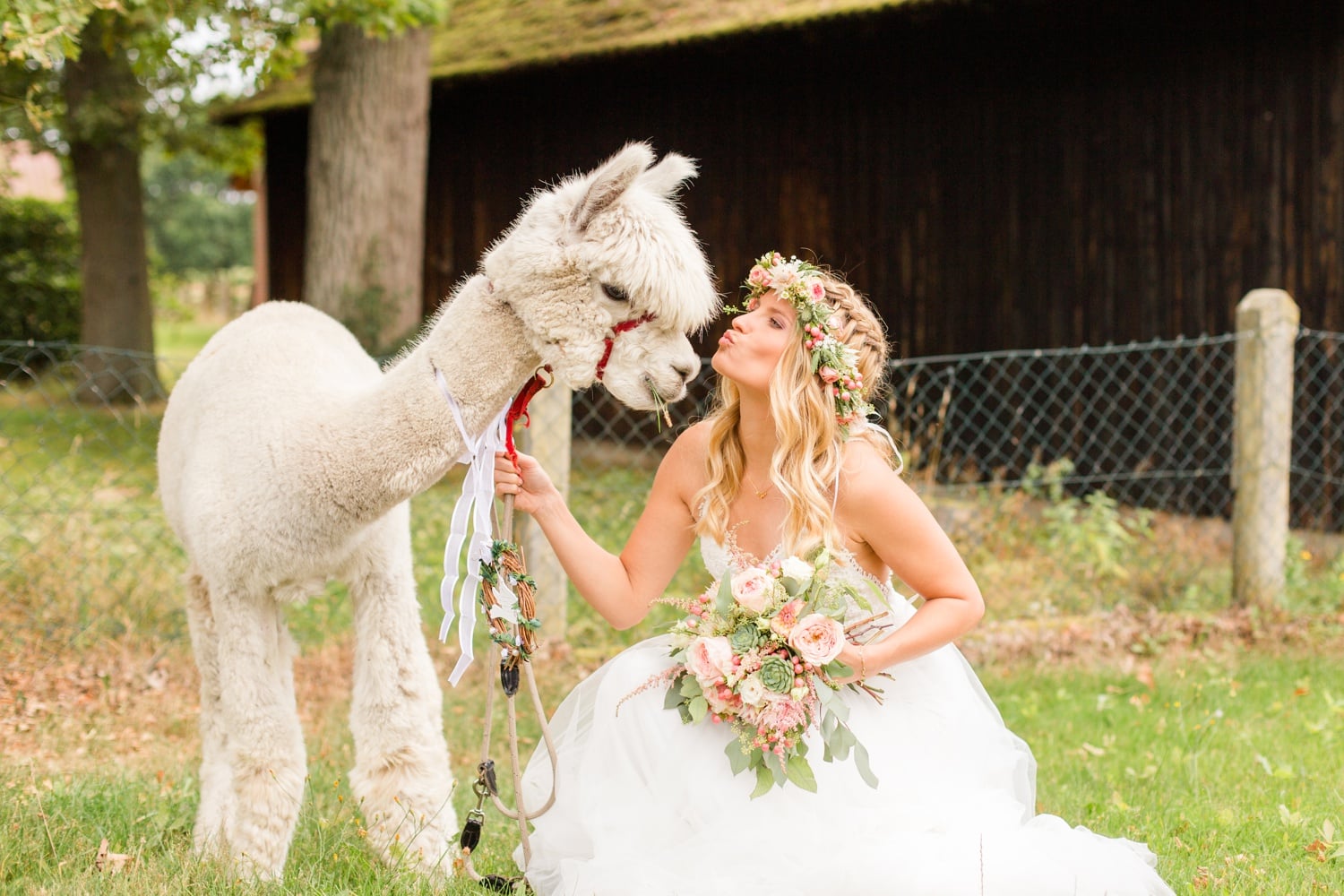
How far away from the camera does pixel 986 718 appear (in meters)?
2.94

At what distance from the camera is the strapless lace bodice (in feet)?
9.52

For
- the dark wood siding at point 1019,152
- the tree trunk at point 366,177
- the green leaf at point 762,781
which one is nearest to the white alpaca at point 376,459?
the green leaf at point 762,781

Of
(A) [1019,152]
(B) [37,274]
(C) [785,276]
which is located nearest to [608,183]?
(C) [785,276]

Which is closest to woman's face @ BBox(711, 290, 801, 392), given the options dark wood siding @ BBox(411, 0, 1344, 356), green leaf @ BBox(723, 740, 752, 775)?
green leaf @ BBox(723, 740, 752, 775)

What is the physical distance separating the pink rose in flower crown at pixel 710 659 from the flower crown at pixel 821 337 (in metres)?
0.61

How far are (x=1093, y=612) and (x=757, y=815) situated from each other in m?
3.51

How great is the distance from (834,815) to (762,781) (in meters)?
0.20

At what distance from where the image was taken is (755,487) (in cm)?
303

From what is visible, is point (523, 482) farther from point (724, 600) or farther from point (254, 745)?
point (254, 745)

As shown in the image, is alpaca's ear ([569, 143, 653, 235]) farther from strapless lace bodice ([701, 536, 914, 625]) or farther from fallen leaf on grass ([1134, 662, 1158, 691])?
fallen leaf on grass ([1134, 662, 1158, 691])

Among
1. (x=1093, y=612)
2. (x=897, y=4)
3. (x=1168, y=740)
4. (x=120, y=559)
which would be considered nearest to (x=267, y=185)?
(x=897, y=4)

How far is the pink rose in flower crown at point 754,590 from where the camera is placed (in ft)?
8.47

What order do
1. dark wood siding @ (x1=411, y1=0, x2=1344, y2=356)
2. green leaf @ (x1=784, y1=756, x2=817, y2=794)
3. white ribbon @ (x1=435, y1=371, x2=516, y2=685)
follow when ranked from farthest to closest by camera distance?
dark wood siding @ (x1=411, y1=0, x2=1344, y2=356) → white ribbon @ (x1=435, y1=371, x2=516, y2=685) → green leaf @ (x1=784, y1=756, x2=817, y2=794)

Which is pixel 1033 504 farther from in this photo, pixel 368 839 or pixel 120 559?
pixel 368 839
